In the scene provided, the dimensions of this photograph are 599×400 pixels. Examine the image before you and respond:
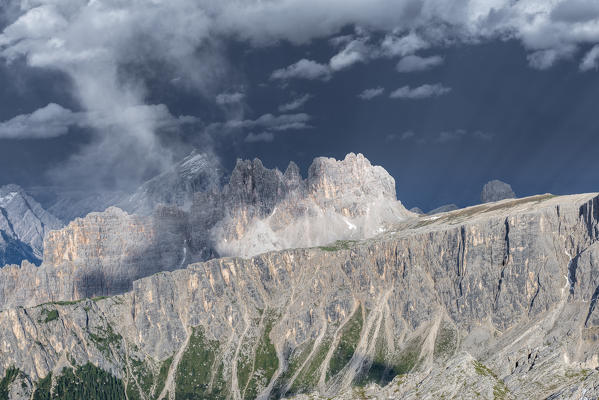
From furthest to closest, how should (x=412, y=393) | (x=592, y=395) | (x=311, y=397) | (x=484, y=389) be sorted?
1. (x=311, y=397)
2. (x=412, y=393)
3. (x=484, y=389)
4. (x=592, y=395)

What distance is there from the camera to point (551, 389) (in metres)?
164

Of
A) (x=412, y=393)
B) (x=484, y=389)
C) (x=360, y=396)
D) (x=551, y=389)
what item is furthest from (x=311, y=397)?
(x=551, y=389)

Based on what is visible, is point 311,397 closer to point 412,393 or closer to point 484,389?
point 412,393

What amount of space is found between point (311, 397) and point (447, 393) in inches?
1371

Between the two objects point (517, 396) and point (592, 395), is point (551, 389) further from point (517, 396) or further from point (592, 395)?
point (592, 395)

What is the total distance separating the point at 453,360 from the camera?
6531 inches

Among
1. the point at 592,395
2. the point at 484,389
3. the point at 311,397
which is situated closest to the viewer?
the point at 592,395

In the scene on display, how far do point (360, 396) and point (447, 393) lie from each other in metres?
22.8

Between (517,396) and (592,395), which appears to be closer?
(592,395)

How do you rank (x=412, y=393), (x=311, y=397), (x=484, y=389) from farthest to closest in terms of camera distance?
(x=311, y=397), (x=412, y=393), (x=484, y=389)

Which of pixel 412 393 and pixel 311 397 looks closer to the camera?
pixel 412 393

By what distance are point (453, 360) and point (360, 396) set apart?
2310 centimetres

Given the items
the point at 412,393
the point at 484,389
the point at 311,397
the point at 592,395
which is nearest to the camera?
the point at 592,395

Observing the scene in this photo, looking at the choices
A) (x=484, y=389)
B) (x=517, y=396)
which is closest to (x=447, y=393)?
(x=484, y=389)
